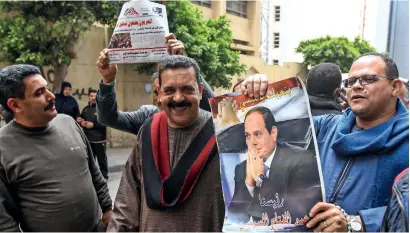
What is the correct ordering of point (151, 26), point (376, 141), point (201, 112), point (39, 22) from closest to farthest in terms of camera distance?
point (376, 141)
point (201, 112)
point (151, 26)
point (39, 22)

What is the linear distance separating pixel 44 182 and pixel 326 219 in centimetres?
144

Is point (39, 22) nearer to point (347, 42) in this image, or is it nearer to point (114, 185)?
point (114, 185)

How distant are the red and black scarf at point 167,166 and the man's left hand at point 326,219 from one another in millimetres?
605

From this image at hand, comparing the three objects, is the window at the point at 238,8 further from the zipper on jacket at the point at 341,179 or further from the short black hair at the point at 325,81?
the zipper on jacket at the point at 341,179

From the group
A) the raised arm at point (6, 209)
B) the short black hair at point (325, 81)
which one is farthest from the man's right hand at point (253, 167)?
the short black hair at point (325, 81)

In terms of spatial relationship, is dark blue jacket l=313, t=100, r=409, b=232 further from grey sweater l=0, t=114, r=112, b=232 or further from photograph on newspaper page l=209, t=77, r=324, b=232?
grey sweater l=0, t=114, r=112, b=232

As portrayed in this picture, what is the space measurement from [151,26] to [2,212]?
3.98ft

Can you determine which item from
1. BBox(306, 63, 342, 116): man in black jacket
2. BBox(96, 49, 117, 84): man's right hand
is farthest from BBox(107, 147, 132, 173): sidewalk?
BBox(96, 49, 117, 84): man's right hand

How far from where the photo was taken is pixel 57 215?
78.2 inches

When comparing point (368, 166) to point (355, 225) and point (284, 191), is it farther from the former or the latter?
point (284, 191)

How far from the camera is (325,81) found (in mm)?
2783

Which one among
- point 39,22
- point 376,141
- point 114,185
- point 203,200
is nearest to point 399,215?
point 376,141

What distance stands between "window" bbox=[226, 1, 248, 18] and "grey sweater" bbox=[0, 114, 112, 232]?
51.0ft

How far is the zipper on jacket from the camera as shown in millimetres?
1416
